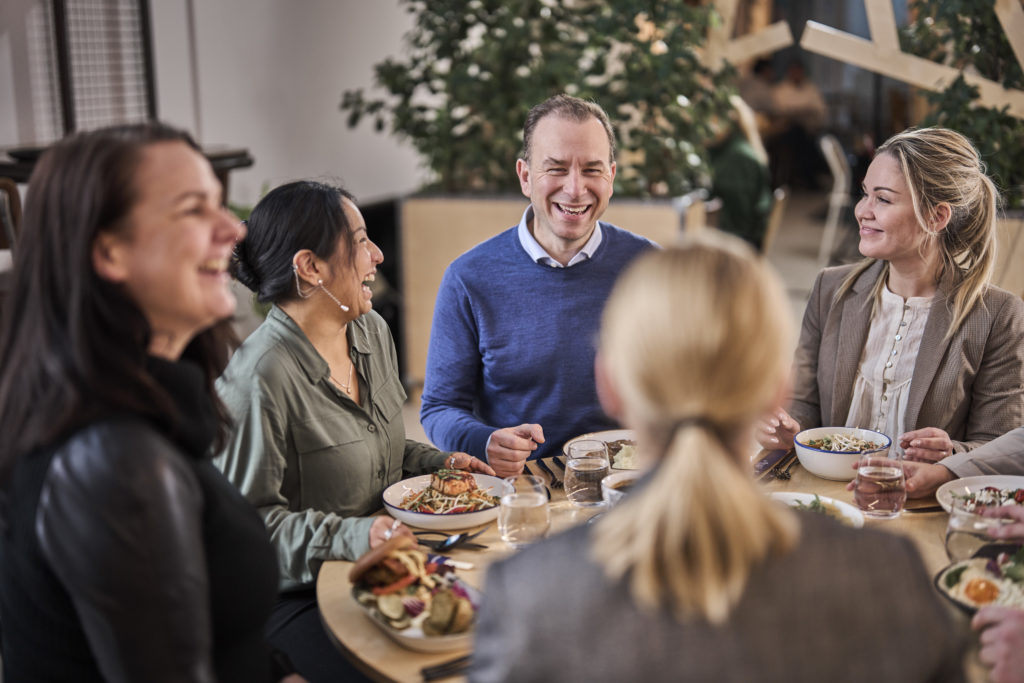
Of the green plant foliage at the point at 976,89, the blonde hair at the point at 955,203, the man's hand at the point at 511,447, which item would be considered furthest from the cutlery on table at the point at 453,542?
the green plant foliage at the point at 976,89

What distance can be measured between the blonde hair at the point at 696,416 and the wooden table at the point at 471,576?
31 centimetres

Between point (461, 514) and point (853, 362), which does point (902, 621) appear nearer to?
point (461, 514)

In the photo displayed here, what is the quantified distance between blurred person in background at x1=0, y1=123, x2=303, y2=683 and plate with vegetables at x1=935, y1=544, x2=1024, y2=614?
0.96 m

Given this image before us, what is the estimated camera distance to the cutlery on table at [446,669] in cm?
124

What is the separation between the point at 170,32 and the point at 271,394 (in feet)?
10.7

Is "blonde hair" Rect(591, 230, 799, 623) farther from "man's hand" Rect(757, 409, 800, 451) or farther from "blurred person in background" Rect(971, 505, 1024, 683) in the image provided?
"man's hand" Rect(757, 409, 800, 451)

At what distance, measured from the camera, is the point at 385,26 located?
237 inches

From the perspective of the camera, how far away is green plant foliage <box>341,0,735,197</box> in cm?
421

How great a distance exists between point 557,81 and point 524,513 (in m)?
3.15

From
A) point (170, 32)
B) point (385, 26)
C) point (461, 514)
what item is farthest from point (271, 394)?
point (385, 26)

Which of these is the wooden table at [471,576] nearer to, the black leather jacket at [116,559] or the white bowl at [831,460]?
the white bowl at [831,460]

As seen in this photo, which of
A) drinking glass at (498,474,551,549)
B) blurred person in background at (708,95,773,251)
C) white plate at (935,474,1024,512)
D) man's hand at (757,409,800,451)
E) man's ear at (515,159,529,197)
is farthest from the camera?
blurred person in background at (708,95,773,251)

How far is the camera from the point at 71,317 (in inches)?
44.3

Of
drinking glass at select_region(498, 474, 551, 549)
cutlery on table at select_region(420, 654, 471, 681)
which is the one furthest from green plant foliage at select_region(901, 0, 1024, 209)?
cutlery on table at select_region(420, 654, 471, 681)
